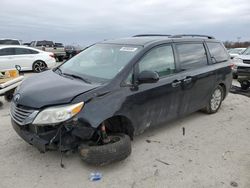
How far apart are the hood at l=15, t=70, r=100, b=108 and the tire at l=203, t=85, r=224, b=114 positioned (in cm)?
318

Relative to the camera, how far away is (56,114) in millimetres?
3109

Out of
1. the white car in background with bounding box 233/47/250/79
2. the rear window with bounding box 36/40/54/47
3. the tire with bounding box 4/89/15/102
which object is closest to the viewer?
the tire with bounding box 4/89/15/102

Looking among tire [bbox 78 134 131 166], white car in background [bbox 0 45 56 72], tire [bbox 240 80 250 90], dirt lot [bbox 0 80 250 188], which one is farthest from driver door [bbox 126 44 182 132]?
white car in background [bbox 0 45 56 72]

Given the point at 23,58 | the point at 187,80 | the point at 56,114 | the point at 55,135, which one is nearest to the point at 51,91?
the point at 56,114

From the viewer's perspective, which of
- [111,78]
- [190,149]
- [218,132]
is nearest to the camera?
[111,78]

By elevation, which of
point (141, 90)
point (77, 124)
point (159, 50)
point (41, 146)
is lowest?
point (41, 146)

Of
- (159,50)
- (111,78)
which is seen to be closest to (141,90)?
(111,78)

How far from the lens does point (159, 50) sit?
4.28 metres

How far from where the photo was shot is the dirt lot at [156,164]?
3.21 meters

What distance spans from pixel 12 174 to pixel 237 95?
268 inches

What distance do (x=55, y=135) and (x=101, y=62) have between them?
150cm

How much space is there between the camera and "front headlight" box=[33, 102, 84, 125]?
3.11 metres

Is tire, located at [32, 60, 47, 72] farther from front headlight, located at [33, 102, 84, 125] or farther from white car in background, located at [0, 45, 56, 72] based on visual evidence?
front headlight, located at [33, 102, 84, 125]

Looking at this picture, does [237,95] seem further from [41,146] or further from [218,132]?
[41,146]
